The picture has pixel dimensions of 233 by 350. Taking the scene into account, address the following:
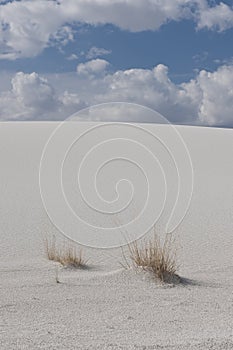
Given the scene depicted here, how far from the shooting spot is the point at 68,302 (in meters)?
3.64

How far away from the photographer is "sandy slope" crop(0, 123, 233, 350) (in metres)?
2.94

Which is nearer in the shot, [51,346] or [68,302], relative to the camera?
[51,346]

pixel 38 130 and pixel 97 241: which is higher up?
pixel 38 130

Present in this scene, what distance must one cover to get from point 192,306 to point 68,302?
800 mm

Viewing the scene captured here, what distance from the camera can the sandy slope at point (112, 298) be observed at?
2.94m

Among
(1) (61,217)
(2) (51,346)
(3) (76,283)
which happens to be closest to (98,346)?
(2) (51,346)

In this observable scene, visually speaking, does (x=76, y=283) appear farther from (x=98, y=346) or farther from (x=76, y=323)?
(x=98, y=346)

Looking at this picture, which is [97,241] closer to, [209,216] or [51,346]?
[209,216]

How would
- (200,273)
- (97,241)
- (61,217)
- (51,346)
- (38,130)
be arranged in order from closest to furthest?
(51,346), (200,273), (97,241), (61,217), (38,130)

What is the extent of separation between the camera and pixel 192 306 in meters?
3.58

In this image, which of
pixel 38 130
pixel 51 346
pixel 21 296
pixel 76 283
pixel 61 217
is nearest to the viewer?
pixel 51 346

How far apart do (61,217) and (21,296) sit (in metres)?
3.75

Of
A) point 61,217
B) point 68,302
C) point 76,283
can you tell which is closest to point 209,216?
point 61,217

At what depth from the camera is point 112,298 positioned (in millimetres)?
3748
